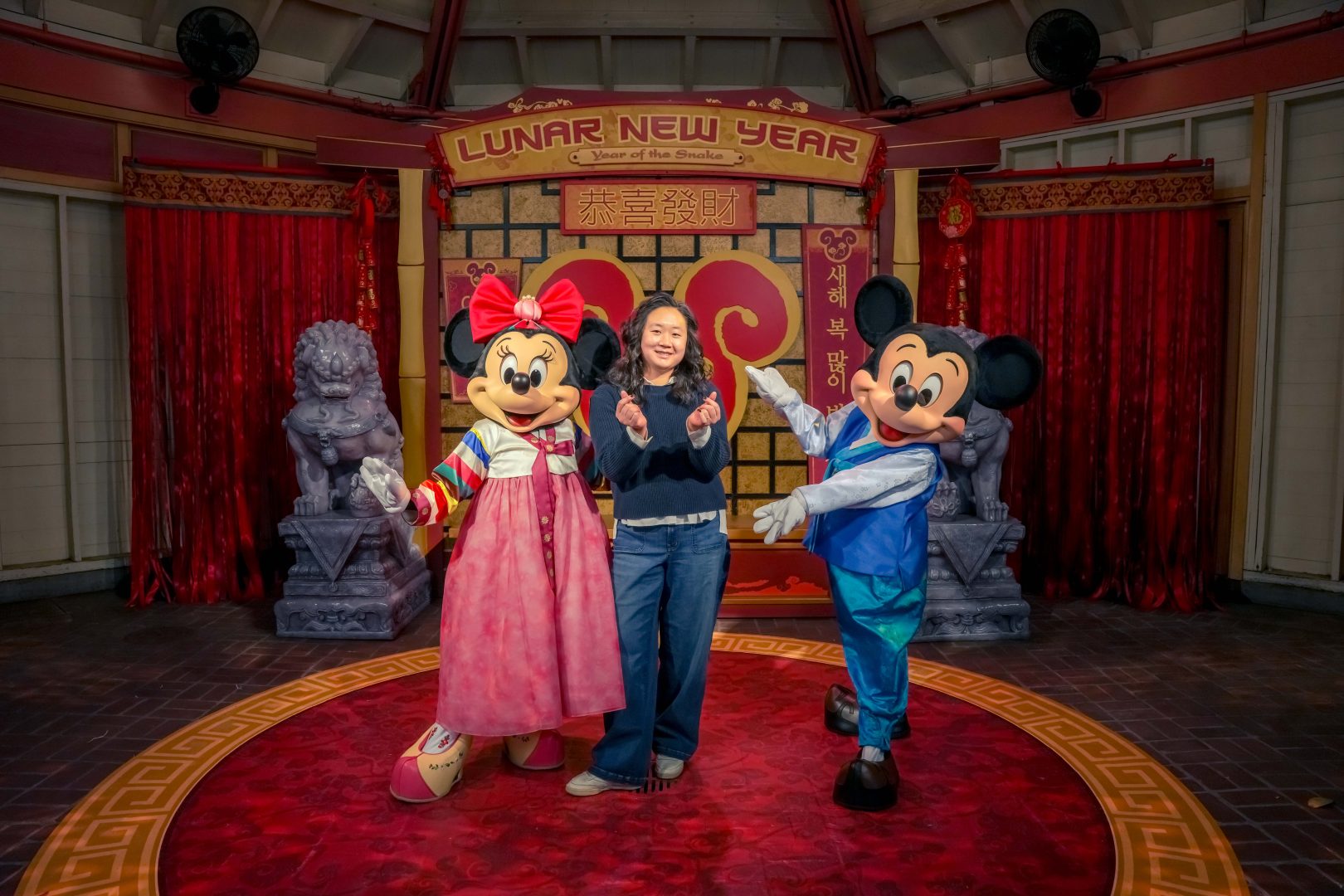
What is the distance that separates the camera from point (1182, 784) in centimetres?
300

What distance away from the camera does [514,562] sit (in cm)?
285

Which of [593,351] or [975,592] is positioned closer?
[593,351]

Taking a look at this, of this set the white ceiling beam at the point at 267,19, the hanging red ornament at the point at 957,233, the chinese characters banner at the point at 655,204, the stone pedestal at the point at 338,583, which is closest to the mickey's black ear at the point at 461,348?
the stone pedestal at the point at 338,583

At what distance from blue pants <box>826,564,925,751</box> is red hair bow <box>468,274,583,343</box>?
122 centimetres

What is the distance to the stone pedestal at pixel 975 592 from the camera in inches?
182

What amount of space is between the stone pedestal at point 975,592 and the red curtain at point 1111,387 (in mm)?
1126

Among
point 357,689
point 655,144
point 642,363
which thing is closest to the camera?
point 642,363

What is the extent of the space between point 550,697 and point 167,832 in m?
1.18

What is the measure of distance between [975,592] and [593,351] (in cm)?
261

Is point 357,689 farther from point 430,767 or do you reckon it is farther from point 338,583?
point 430,767

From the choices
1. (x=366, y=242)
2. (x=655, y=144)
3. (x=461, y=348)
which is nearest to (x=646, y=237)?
(x=655, y=144)

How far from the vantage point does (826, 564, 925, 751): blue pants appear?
2871 millimetres

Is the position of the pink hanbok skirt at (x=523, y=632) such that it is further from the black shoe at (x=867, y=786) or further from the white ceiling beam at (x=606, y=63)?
the white ceiling beam at (x=606, y=63)

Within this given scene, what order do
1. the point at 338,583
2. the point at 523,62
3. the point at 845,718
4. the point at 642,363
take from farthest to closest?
the point at 523,62
the point at 338,583
the point at 845,718
the point at 642,363
